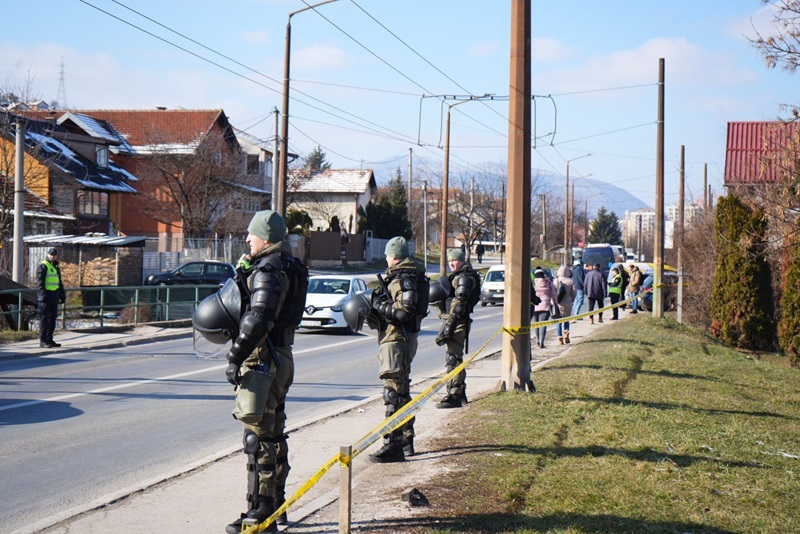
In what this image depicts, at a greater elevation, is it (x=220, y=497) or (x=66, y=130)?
(x=66, y=130)

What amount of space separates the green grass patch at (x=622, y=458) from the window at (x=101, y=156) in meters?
42.5

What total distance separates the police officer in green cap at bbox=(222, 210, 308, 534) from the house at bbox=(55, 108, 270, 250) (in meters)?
39.7

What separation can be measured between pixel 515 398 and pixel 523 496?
4.18m

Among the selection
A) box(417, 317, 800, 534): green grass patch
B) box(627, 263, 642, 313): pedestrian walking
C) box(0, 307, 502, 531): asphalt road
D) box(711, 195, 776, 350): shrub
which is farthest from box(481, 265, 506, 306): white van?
box(417, 317, 800, 534): green grass patch

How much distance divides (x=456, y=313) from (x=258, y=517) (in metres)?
4.92

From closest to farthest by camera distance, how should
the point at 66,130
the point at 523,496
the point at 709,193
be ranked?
1. the point at 523,496
2. the point at 709,193
3. the point at 66,130

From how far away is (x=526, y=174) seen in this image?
10633mm

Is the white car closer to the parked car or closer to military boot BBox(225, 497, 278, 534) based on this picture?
the parked car

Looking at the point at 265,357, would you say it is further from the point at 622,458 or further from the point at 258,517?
the point at 622,458

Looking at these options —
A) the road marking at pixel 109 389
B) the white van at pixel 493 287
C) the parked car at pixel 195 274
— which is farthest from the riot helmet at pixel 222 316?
the white van at pixel 493 287

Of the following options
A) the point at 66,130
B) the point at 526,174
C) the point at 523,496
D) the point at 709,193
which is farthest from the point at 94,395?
the point at 66,130

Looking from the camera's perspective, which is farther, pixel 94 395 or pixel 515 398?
pixel 94 395

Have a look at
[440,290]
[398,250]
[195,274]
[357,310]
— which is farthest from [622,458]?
[195,274]

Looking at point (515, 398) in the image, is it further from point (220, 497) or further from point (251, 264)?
point (251, 264)
